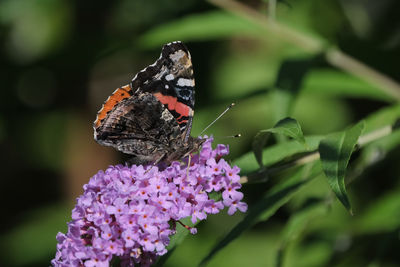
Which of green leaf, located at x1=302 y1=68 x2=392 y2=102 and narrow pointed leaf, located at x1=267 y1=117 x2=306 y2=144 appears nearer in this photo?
narrow pointed leaf, located at x1=267 y1=117 x2=306 y2=144

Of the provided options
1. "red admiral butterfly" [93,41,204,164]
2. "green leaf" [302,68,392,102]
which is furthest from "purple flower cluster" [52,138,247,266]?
"green leaf" [302,68,392,102]

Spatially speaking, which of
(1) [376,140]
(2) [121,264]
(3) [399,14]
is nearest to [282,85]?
(1) [376,140]

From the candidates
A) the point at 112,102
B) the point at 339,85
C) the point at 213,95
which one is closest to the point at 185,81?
the point at 112,102

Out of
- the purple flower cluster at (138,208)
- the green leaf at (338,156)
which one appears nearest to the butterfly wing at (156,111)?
the purple flower cluster at (138,208)

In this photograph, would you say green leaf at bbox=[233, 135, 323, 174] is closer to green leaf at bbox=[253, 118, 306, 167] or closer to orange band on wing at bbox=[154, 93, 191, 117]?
green leaf at bbox=[253, 118, 306, 167]

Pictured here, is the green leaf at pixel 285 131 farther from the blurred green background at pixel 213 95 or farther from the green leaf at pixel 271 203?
the blurred green background at pixel 213 95

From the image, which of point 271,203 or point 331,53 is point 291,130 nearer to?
point 271,203
